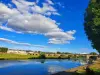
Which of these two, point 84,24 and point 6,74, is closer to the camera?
point 84,24

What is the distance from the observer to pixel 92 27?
123 feet

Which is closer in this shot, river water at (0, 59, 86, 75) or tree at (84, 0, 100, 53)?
tree at (84, 0, 100, 53)

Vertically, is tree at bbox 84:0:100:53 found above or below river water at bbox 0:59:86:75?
above

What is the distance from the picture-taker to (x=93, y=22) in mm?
36750

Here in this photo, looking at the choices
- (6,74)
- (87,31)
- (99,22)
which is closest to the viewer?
(99,22)

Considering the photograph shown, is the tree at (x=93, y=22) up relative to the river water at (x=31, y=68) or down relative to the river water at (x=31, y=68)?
up

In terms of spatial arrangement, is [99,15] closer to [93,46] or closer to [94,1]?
[94,1]

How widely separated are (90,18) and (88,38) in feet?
15.6

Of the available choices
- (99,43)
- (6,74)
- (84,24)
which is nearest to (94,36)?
(99,43)

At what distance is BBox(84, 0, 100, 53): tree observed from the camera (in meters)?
35.6

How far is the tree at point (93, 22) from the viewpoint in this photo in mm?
35588

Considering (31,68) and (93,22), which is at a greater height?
(93,22)

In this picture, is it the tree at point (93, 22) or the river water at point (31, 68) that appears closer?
the tree at point (93, 22)

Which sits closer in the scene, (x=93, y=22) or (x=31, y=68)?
(x=93, y=22)
